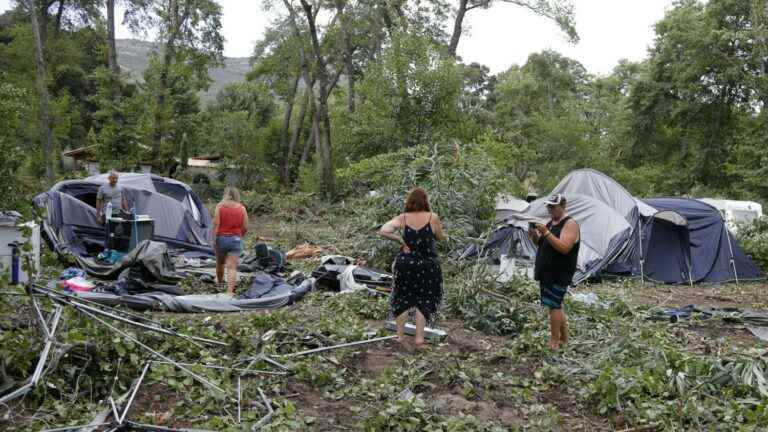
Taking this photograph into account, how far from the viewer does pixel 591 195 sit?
12.6m

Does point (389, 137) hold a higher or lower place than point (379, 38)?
lower

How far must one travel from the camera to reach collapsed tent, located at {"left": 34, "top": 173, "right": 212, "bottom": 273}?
10.4 m

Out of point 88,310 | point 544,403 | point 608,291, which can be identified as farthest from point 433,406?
point 608,291

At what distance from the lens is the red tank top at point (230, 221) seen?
27.6 feet

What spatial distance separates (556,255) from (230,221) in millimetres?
4495

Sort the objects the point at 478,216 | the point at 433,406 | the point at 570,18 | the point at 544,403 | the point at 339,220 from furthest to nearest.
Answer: the point at 570,18 → the point at 339,220 → the point at 478,216 → the point at 544,403 → the point at 433,406

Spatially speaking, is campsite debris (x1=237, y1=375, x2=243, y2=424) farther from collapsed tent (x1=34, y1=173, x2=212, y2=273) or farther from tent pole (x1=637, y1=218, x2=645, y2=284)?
tent pole (x1=637, y1=218, x2=645, y2=284)

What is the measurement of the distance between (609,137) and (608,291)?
21288 mm

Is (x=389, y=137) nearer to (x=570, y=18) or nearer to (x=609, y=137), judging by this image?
(x=570, y=18)

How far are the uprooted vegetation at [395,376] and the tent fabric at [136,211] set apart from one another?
453 centimetres

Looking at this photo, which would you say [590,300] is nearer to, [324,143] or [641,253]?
[641,253]

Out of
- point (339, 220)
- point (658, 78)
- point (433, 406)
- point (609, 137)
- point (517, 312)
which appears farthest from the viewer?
point (609, 137)

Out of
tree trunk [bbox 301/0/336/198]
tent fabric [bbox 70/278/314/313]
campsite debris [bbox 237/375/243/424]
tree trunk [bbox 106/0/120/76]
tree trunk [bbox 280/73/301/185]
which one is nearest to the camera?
campsite debris [bbox 237/375/243/424]

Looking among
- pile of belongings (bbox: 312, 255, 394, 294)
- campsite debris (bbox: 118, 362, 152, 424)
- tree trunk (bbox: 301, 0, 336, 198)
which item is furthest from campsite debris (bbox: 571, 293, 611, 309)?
tree trunk (bbox: 301, 0, 336, 198)
